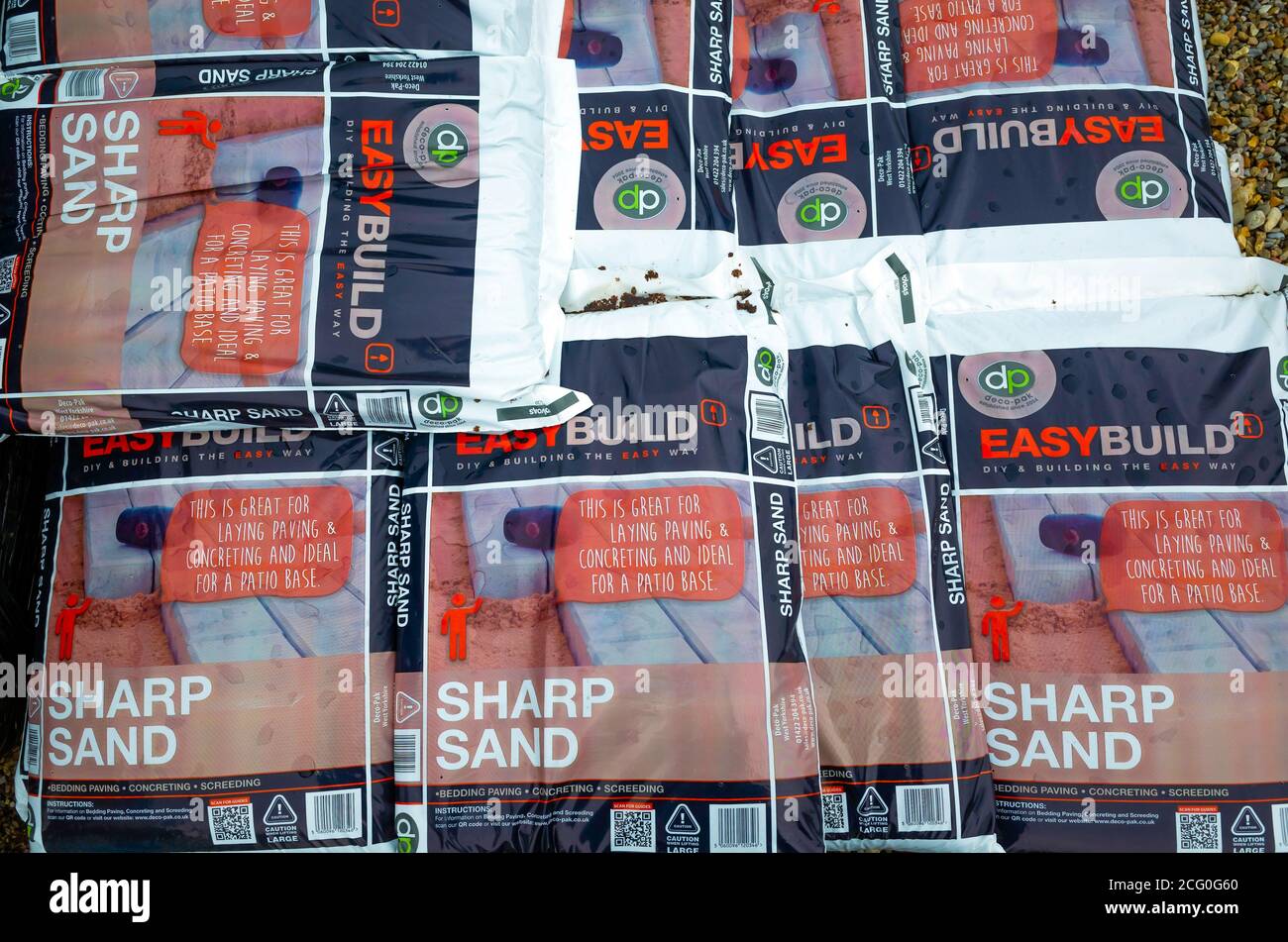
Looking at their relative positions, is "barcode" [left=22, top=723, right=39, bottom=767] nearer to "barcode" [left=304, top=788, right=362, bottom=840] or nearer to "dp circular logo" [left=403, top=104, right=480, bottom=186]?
"barcode" [left=304, top=788, right=362, bottom=840]

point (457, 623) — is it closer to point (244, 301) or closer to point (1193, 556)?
point (244, 301)

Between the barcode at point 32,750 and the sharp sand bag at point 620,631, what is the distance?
0.58 m

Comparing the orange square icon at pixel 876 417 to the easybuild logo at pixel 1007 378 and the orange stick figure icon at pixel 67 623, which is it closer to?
the easybuild logo at pixel 1007 378

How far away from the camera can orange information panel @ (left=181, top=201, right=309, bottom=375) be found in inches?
53.4

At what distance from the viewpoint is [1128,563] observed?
56.0 inches

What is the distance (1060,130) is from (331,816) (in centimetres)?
164

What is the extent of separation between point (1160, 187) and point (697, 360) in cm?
86

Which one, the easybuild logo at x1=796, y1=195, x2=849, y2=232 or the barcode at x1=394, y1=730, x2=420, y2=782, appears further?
the easybuild logo at x1=796, y1=195, x2=849, y2=232

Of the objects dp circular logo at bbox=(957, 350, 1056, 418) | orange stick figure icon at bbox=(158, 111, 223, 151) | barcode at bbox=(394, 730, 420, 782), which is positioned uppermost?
orange stick figure icon at bbox=(158, 111, 223, 151)

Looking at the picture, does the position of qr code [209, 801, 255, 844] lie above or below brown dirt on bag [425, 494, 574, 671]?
below

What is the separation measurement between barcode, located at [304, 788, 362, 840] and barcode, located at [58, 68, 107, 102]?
1131mm

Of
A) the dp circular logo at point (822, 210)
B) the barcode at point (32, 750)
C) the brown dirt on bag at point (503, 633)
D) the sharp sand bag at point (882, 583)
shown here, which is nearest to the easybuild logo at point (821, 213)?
the dp circular logo at point (822, 210)

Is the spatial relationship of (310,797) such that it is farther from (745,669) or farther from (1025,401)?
(1025,401)

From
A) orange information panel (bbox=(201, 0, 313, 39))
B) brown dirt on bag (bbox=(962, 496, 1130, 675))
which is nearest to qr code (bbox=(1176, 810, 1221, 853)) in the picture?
brown dirt on bag (bbox=(962, 496, 1130, 675))
